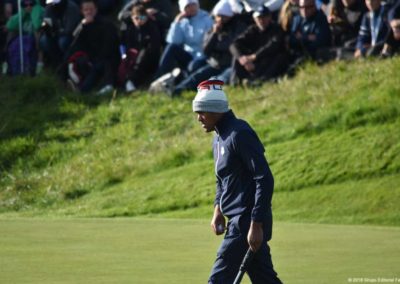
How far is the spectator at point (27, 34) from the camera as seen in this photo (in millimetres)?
24594

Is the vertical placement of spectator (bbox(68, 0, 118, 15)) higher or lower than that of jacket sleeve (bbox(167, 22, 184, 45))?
lower

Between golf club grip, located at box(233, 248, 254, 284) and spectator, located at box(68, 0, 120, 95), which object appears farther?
spectator, located at box(68, 0, 120, 95)

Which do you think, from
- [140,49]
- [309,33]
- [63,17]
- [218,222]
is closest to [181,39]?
[140,49]

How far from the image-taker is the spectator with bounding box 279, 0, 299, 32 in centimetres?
2084

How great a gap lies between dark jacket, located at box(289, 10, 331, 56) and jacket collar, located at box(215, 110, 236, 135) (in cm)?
1224

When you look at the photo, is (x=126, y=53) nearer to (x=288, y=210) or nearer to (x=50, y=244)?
(x=288, y=210)

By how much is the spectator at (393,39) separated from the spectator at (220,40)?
2.68m

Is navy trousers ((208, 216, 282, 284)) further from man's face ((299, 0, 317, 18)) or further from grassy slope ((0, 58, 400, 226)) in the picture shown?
man's face ((299, 0, 317, 18))

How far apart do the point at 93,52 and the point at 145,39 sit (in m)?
1.35

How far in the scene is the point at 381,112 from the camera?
1983 cm

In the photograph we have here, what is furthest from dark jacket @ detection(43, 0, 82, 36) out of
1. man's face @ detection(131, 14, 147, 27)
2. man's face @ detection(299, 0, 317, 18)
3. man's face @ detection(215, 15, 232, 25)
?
man's face @ detection(299, 0, 317, 18)

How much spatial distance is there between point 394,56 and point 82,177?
18.5 ft

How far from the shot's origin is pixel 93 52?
23.9 m

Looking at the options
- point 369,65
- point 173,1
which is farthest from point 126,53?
point 369,65
